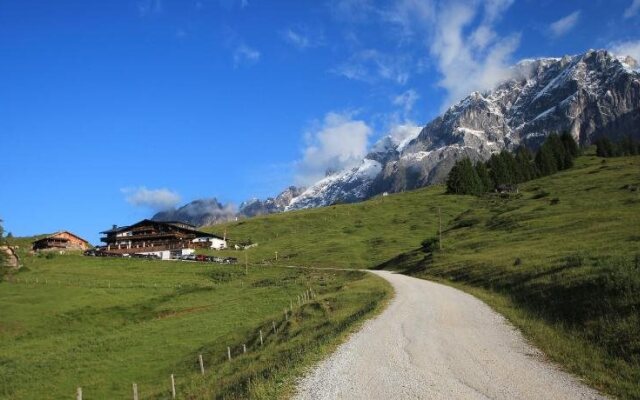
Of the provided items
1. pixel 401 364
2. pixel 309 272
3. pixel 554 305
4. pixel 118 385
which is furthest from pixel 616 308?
pixel 309 272

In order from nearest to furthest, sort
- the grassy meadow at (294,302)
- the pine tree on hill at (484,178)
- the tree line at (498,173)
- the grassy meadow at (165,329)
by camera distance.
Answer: the grassy meadow at (294,302) < the grassy meadow at (165,329) < the tree line at (498,173) < the pine tree on hill at (484,178)

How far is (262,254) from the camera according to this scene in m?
136

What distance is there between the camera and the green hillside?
22.5m

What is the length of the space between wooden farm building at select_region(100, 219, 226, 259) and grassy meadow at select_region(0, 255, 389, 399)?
183 feet

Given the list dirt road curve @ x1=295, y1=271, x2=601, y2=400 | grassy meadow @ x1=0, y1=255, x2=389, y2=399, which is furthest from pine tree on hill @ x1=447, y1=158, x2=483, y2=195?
dirt road curve @ x1=295, y1=271, x2=601, y2=400

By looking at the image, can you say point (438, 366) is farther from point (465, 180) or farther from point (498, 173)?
point (498, 173)

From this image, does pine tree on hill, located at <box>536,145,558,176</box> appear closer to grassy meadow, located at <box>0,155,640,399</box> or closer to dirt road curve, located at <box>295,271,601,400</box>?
grassy meadow, located at <box>0,155,640,399</box>

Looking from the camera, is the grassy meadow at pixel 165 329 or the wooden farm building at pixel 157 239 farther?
the wooden farm building at pixel 157 239

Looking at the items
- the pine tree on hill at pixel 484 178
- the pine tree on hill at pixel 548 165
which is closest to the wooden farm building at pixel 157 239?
the pine tree on hill at pixel 484 178

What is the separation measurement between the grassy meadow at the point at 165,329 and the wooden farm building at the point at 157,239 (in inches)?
2195

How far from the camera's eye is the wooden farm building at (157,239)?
15825 centimetres

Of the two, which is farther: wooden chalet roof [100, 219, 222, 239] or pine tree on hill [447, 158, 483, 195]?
pine tree on hill [447, 158, 483, 195]

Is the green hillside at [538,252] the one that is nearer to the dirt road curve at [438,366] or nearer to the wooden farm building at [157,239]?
the dirt road curve at [438,366]

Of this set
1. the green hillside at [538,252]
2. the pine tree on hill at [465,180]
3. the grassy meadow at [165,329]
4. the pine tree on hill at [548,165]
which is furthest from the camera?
the pine tree on hill at [548,165]
